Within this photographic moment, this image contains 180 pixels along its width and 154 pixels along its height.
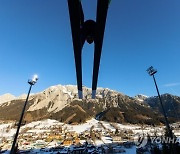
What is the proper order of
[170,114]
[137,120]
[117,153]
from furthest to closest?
[170,114], [137,120], [117,153]

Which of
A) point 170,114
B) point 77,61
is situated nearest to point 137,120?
point 170,114

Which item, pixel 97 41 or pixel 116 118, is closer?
pixel 97 41

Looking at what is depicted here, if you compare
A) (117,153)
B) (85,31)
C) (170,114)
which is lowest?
(117,153)

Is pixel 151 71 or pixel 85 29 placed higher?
pixel 151 71

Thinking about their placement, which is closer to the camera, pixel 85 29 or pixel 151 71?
pixel 85 29

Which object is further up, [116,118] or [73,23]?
[116,118]

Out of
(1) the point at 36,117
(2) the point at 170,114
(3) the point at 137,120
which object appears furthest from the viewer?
(2) the point at 170,114

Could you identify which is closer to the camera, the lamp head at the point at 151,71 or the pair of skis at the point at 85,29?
A: the pair of skis at the point at 85,29

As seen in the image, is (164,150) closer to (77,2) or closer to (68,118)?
(77,2)

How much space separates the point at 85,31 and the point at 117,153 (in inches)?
2087

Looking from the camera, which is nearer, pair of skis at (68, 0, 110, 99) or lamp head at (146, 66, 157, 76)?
pair of skis at (68, 0, 110, 99)

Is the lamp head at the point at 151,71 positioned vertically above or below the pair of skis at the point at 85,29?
above

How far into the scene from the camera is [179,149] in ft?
85.0

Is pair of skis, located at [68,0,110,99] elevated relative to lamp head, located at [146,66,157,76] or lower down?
lower down
